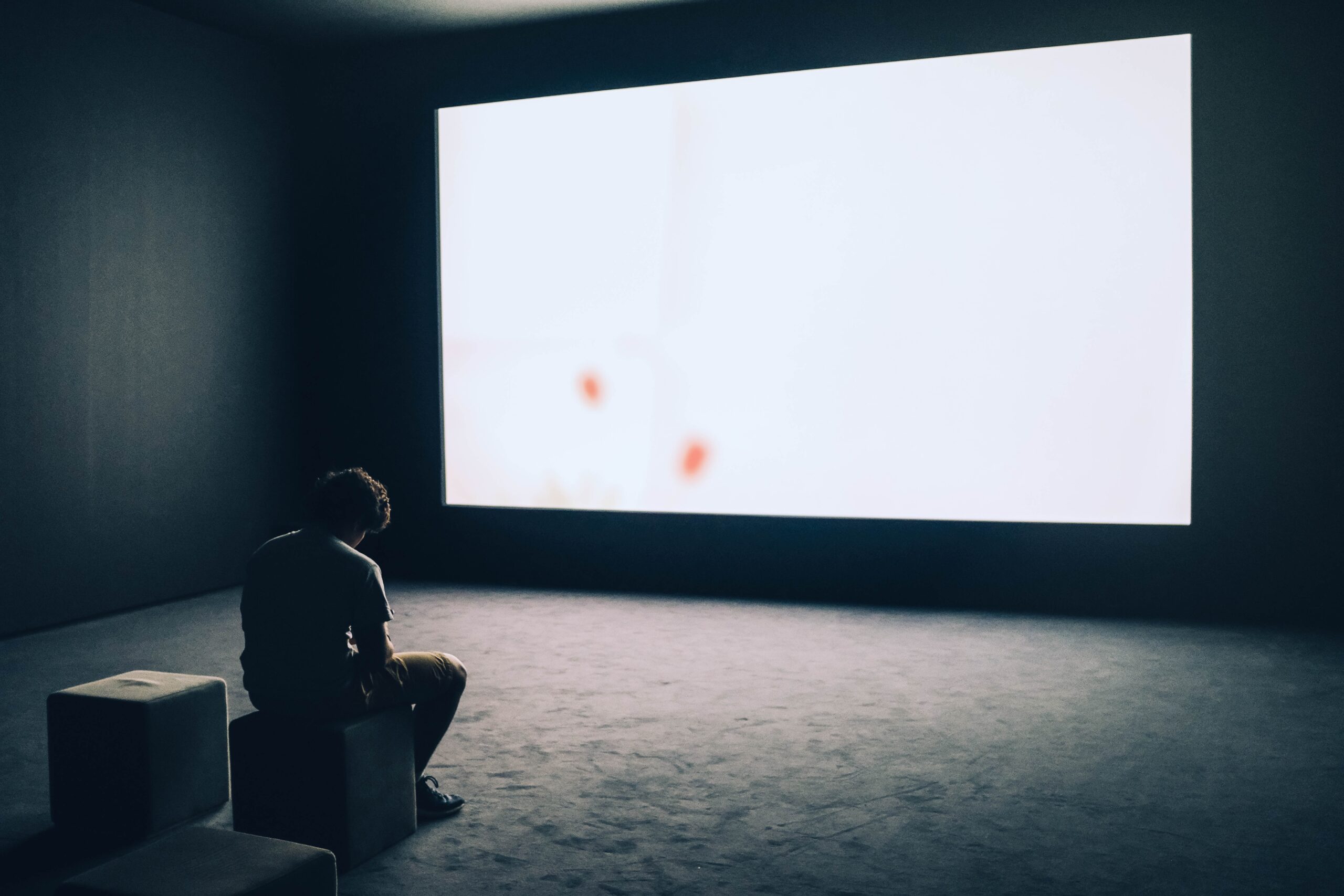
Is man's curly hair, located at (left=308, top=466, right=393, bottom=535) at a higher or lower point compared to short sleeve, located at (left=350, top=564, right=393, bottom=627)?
higher

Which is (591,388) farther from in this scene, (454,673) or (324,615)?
(324,615)

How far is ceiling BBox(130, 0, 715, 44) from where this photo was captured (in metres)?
5.75

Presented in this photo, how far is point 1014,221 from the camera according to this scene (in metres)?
5.21

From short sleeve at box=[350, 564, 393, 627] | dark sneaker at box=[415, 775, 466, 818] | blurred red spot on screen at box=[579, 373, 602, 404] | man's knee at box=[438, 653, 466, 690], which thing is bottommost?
dark sneaker at box=[415, 775, 466, 818]

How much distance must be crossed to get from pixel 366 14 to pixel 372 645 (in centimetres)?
465

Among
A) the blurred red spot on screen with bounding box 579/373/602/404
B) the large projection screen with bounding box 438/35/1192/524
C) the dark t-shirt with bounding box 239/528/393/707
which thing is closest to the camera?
the dark t-shirt with bounding box 239/528/393/707

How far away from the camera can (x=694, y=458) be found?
5820 millimetres

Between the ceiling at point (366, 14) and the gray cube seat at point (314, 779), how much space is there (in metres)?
4.46

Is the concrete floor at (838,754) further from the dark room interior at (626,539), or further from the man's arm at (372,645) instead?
the man's arm at (372,645)

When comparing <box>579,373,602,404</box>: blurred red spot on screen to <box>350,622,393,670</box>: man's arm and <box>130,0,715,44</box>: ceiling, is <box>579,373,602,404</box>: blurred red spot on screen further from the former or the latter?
<box>350,622,393,670</box>: man's arm

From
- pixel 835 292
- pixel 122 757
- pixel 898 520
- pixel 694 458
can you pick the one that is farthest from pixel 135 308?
pixel 898 520

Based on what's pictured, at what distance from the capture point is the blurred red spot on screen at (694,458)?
19.0ft

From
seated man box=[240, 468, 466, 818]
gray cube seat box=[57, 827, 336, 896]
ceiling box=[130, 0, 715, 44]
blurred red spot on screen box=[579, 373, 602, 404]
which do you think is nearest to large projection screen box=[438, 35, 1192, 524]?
blurred red spot on screen box=[579, 373, 602, 404]

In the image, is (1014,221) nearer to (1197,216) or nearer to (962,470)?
(1197,216)
